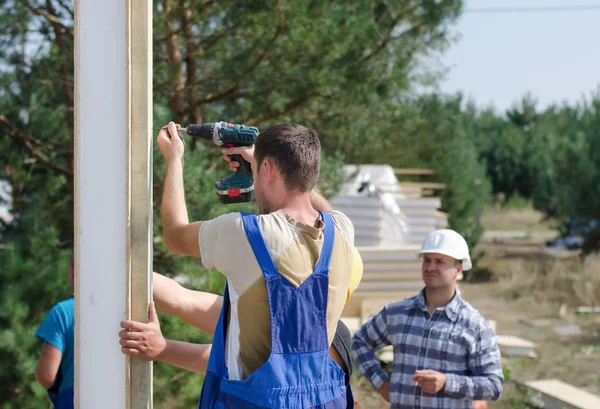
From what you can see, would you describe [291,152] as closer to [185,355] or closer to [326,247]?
[326,247]

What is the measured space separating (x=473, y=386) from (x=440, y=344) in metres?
0.22

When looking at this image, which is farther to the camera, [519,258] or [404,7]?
[519,258]

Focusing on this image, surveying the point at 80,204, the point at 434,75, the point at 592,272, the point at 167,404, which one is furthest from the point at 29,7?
the point at 592,272

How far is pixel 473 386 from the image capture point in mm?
3125

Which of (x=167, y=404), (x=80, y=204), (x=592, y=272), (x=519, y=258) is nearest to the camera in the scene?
(x=80, y=204)

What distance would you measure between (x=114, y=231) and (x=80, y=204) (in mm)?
103

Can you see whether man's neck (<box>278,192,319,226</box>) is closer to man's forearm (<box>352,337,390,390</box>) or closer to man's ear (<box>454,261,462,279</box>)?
man's ear (<box>454,261,462,279</box>)

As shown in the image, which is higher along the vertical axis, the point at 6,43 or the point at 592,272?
the point at 6,43

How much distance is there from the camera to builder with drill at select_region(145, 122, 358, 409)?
1.82m

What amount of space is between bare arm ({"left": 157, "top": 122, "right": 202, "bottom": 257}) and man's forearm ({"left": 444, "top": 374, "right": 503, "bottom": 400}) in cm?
158

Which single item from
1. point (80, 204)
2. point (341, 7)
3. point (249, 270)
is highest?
point (341, 7)

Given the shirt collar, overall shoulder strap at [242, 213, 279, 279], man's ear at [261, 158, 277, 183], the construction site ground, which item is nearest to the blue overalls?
overall shoulder strap at [242, 213, 279, 279]

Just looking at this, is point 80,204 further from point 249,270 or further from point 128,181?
point 249,270

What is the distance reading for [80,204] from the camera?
5.86 feet
